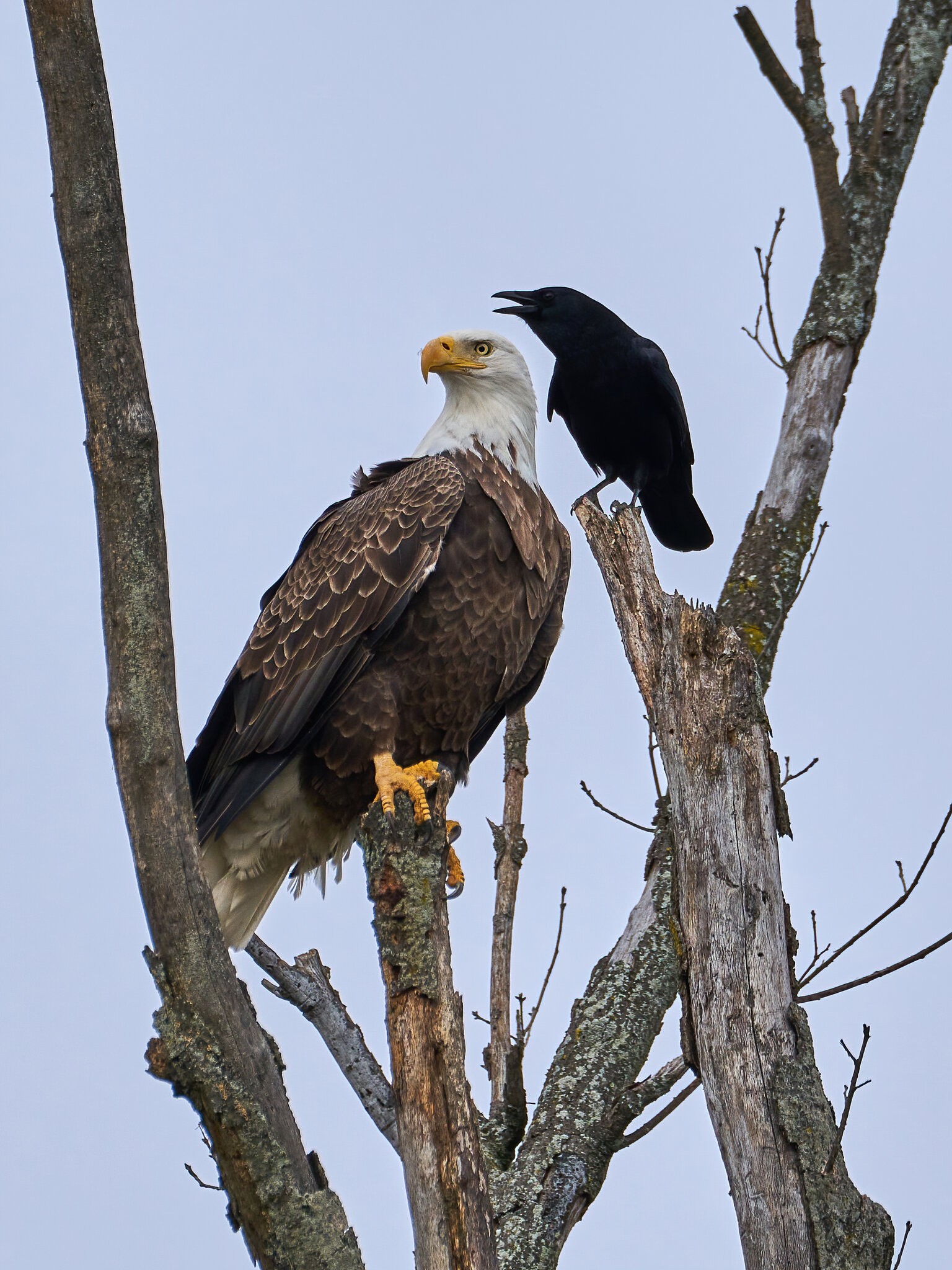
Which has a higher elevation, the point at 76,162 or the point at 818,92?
the point at 818,92

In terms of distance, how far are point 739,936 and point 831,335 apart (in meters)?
3.11

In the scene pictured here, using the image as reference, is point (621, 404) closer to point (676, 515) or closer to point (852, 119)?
point (676, 515)

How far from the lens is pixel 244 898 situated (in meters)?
4.45

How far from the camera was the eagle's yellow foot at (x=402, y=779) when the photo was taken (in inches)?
139

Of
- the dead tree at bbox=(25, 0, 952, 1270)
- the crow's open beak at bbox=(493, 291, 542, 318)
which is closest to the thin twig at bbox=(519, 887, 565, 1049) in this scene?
the dead tree at bbox=(25, 0, 952, 1270)

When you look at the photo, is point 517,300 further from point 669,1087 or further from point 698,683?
point 669,1087

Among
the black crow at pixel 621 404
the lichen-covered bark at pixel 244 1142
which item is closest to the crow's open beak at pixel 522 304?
the black crow at pixel 621 404

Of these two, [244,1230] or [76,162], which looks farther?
[244,1230]

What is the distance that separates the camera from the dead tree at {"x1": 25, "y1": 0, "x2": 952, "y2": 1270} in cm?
242

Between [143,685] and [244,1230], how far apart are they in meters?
1.08

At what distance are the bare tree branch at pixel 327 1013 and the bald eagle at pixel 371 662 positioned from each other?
0.15m

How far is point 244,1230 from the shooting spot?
2.53 metres

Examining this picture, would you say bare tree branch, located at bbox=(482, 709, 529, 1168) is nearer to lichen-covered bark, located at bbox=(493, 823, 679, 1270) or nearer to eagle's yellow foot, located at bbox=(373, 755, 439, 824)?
lichen-covered bark, located at bbox=(493, 823, 679, 1270)

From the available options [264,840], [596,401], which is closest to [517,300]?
[596,401]
